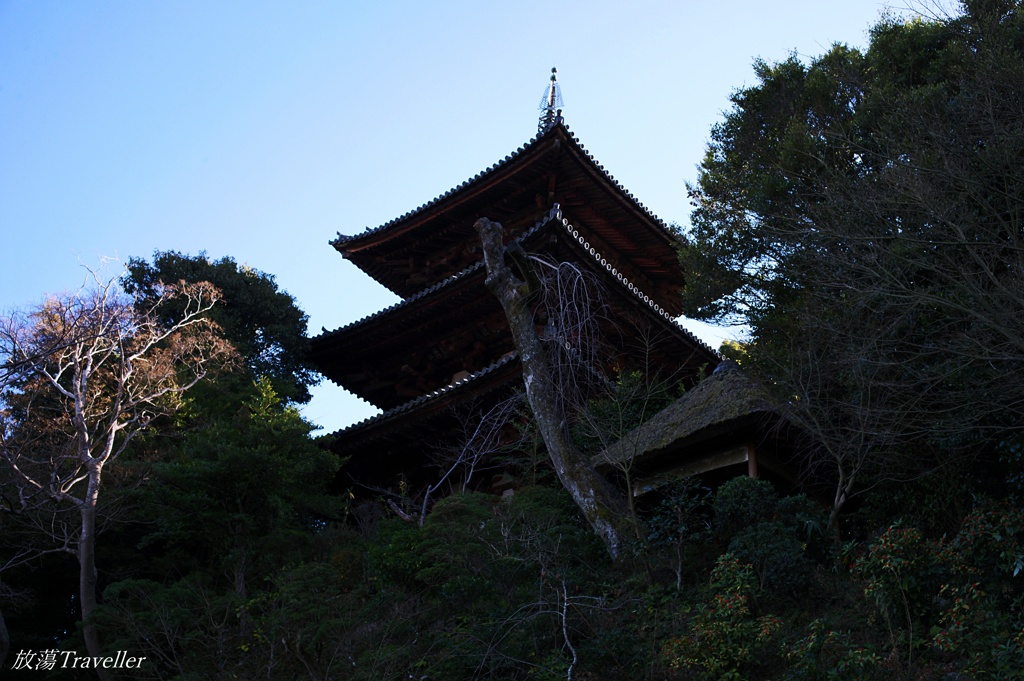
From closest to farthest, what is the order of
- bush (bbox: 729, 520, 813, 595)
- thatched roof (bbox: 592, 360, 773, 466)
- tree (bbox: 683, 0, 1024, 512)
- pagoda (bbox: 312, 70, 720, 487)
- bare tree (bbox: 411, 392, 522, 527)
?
1. tree (bbox: 683, 0, 1024, 512)
2. bush (bbox: 729, 520, 813, 595)
3. thatched roof (bbox: 592, 360, 773, 466)
4. bare tree (bbox: 411, 392, 522, 527)
5. pagoda (bbox: 312, 70, 720, 487)

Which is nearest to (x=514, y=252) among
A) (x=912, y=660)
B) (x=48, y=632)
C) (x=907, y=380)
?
(x=907, y=380)

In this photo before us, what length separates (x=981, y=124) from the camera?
9.44m

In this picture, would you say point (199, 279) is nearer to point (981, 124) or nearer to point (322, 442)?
point (322, 442)

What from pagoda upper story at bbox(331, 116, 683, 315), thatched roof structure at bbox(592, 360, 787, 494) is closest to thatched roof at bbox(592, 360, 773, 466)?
thatched roof structure at bbox(592, 360, 787, 494)

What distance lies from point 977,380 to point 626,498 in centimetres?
409

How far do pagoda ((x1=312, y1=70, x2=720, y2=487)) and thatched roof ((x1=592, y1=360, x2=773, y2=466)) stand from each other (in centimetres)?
295

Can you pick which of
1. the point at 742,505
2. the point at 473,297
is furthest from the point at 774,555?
the point at 473,297

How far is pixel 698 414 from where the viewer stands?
38.2ft

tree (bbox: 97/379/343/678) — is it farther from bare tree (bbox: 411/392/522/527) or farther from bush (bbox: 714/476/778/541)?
bush (bbox: 714/476/778/541)

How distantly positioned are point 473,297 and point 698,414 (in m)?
6.56

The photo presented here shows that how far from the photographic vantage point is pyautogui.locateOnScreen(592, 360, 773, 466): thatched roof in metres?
11.1

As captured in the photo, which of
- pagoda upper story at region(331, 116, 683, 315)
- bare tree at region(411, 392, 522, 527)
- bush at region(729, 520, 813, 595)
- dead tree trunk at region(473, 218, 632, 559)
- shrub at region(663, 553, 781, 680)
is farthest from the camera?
pagoda upper story at region(331, 116, 683, 315)

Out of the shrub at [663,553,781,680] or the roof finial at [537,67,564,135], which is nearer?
the shrub at [663,553,781,680]

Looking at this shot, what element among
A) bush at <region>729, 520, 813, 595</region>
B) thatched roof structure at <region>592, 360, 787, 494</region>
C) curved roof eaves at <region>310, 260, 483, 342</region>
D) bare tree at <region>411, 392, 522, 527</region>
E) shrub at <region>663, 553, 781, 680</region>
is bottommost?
shrub at <region>663, 553, 781, 680</region>
